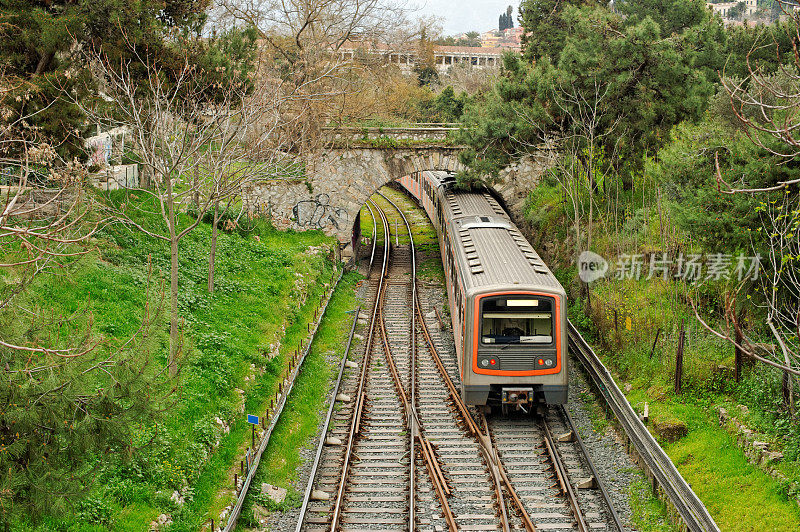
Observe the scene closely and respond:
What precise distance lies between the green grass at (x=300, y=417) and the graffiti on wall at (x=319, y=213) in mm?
6783

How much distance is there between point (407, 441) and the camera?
13414 mm

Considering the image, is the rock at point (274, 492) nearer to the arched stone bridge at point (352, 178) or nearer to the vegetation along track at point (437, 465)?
the vegetation along track at point (437, 465)

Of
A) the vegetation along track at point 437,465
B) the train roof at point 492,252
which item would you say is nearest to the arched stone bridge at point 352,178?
the train roof at point 492,252

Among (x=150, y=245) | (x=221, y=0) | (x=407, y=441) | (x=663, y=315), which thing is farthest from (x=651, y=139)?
(x=221, y=0)

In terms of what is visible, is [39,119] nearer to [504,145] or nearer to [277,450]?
[277,450]

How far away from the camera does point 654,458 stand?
36.6ft

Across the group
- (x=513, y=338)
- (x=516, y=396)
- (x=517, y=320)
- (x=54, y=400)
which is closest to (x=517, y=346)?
(x=513, y=338)

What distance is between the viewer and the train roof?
533 inches

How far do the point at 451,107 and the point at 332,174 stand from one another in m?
18.1

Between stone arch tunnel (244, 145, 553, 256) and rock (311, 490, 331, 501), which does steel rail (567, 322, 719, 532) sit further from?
stone arch tunnel (244, 145, 553, 256)

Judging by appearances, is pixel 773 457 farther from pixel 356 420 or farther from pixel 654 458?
pixel 356 420

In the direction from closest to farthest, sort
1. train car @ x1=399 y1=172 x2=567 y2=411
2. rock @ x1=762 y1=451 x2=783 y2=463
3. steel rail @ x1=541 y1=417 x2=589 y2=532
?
steel rail @ x1=541 y1=417 x2=589 y2=532
rock @ x1=762 y1=451 x2=783 y2=463
train car @ x1=399 y1=172 x2=567 y2=411

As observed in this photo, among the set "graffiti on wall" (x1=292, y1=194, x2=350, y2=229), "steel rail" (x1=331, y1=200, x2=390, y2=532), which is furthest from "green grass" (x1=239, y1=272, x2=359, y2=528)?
"graffiti on wall" (x1=292, y1=194, x2=350, y2=229)

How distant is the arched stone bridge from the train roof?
21.5 ft
